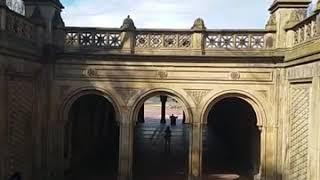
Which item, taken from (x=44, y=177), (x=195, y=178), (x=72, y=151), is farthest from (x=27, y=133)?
(x=195, y=178)

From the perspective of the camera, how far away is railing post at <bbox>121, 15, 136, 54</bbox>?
48.2 feet

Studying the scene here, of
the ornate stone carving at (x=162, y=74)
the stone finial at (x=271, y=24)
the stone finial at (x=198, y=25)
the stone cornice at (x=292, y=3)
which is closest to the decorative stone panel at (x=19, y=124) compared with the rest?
the ornate stone carving at (x=162, y=74)

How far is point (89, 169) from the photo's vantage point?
706 inches

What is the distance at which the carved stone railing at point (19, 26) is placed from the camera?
11859 mm

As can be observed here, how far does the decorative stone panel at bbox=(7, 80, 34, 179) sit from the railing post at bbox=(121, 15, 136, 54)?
127 inches

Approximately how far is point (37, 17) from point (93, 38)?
1882 millimetres

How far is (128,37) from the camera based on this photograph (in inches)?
580

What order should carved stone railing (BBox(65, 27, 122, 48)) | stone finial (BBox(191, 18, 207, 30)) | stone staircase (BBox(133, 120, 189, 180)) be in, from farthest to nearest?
stone staircase (BBox(133, 120, 189, 180))
carved stone railing (BBox(65, 27, 122, 48))
stone finial (BBox(191, 18, 207, 30))

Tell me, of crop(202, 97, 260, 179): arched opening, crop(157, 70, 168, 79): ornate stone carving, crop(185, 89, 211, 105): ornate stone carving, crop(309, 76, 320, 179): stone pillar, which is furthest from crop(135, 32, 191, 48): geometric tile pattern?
→ crop(309, 76, 320, 179): stone pillar

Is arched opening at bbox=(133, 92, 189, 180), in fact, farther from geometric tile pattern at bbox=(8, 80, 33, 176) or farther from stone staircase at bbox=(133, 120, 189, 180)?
geometric tile pattern at bbox=(8, 80, 33, 176)

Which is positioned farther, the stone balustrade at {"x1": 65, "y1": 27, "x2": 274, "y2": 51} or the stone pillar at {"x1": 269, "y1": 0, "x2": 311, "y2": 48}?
the stone balustrade at {"x1": 65, "y1": 27, "x2": 274, "y2": 51}

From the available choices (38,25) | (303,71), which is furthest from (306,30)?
(38,25)

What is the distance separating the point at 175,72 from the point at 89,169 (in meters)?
5.94

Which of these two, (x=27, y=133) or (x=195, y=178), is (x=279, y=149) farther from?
(x=27, y=133)
